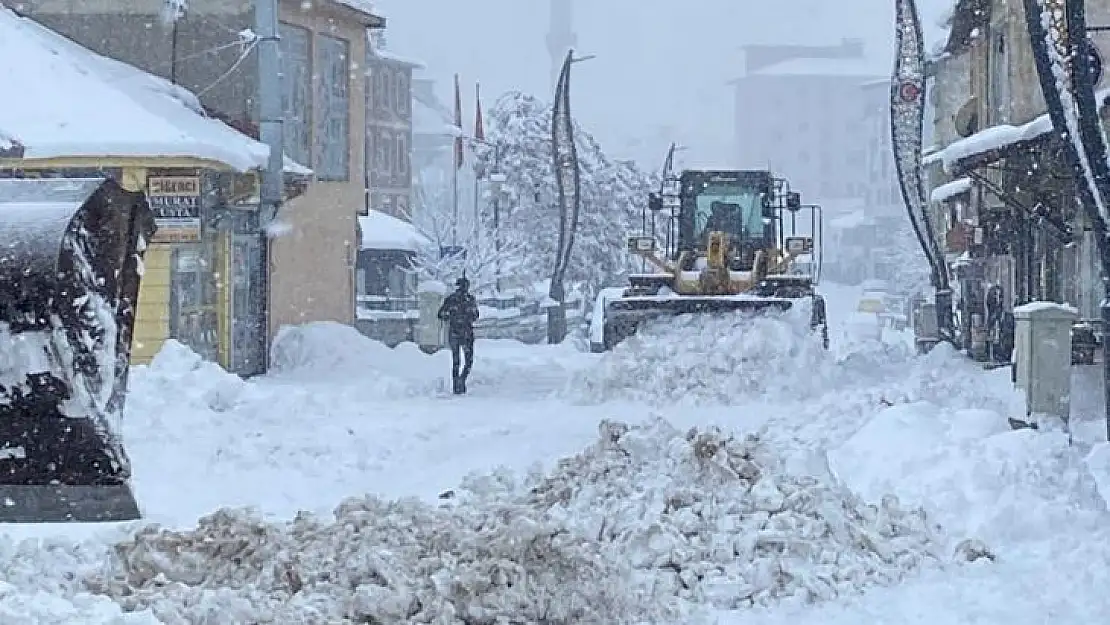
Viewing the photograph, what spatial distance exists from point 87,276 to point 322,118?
19.6 meters

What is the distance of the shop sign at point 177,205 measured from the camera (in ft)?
69.2

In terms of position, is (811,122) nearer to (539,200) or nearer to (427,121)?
(427,121)

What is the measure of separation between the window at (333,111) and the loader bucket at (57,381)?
63.1 ft

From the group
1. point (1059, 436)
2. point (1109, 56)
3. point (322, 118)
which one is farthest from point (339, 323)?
point (1059, 436)

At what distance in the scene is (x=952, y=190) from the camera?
3416 cm

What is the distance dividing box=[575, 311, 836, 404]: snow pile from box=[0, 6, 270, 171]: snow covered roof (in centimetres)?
580

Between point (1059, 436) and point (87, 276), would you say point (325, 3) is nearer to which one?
point (1059, 436)

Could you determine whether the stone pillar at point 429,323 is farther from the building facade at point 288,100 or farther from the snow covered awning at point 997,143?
the snow covered awning at point 997,143

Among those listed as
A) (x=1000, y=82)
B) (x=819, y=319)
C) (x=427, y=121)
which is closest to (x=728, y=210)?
(x=819, y=319)

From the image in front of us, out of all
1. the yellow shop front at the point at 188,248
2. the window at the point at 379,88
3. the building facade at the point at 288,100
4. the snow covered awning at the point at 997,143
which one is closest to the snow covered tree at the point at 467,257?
the window at the point at 379,88

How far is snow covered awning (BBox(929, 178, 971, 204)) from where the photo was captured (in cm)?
3306

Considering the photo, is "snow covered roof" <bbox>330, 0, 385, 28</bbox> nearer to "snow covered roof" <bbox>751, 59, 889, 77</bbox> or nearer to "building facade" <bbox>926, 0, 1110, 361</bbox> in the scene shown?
"building facade" <bbox>926, 0, 1110, 361</bbox>

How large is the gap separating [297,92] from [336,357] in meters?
4.04

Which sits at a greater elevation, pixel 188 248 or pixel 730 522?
pixel 188 248
